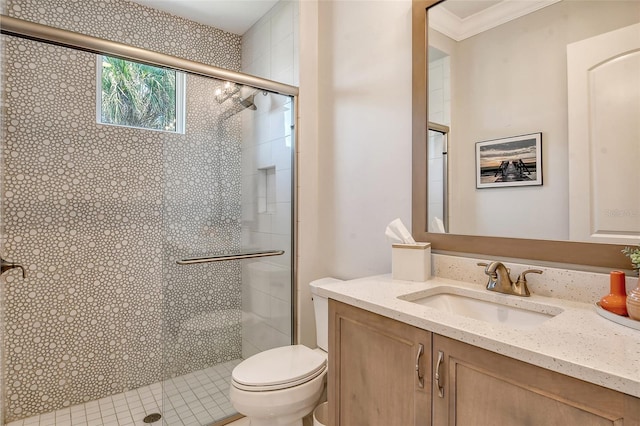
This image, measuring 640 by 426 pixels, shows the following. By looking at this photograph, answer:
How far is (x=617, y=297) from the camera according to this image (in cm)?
88

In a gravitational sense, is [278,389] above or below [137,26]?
below

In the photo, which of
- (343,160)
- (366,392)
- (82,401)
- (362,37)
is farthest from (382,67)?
(82,401)

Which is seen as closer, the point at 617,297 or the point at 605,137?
the point at 617,297

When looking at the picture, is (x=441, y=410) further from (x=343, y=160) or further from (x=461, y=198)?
(x=343, y=160)

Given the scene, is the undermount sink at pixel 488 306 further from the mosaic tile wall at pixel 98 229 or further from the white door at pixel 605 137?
the mosaic tile wall at pixel 98 229

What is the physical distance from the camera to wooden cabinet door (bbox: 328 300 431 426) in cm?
90

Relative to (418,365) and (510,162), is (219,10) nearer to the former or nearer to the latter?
(510,162)

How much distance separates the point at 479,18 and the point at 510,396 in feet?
4.47

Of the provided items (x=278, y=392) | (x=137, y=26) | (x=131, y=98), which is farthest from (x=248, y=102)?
(x=278, y=392)

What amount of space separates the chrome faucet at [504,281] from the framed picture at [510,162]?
0.32 meters

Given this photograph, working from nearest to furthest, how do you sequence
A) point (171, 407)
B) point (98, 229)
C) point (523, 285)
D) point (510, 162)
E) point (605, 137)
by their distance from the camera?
point (605, 137) → point (523, 285) → point (510, 162) → point (171, 407) → point (98, 229)

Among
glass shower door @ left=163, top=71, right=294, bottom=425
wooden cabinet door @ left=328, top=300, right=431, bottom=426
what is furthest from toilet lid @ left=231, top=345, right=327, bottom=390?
glass shower door @ left=163, top=71, right=294, bottom=425

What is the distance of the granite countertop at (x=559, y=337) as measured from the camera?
2.01 ft

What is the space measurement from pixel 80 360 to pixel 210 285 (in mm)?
1023
